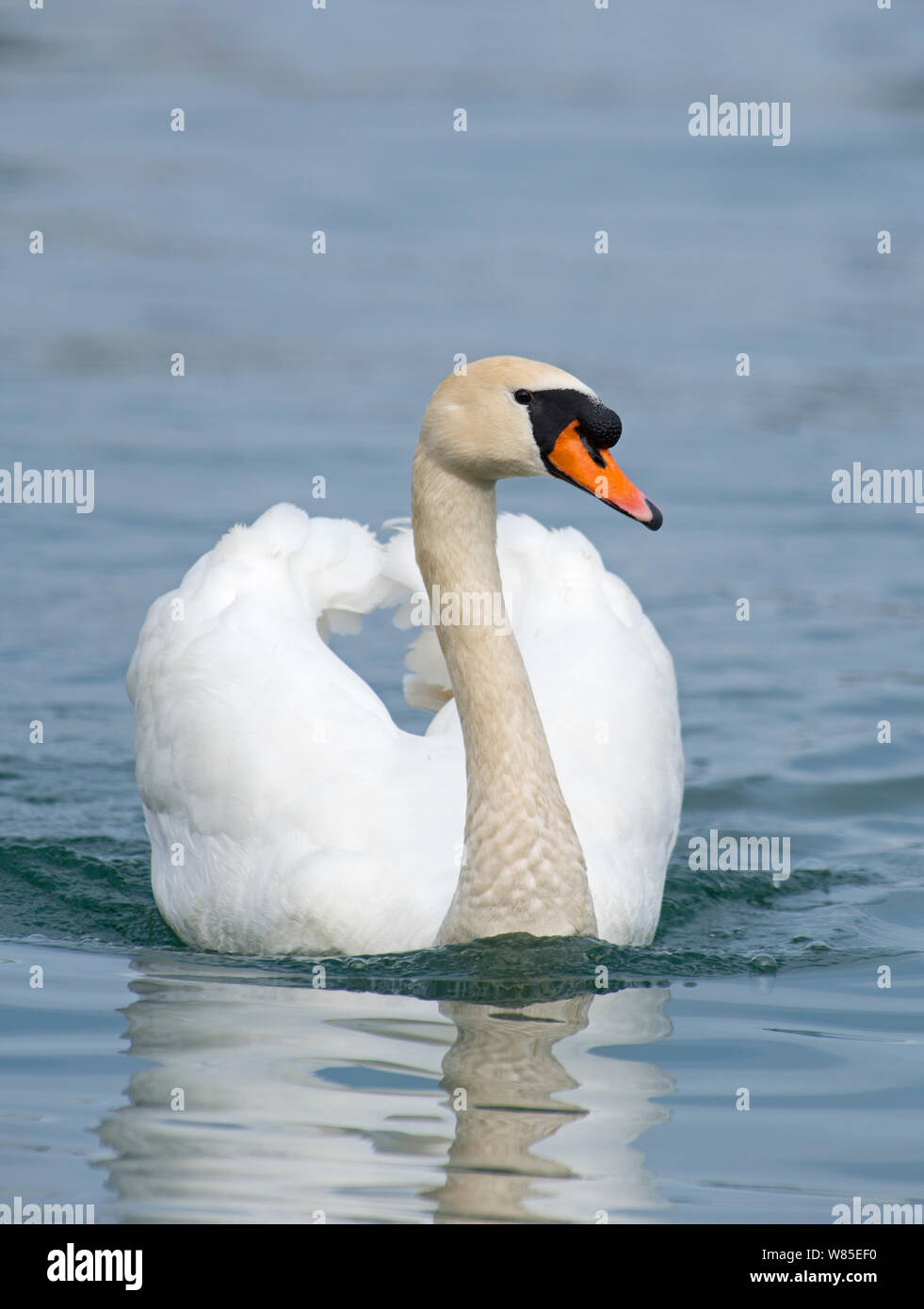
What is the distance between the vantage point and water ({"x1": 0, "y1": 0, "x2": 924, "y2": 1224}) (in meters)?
5.69

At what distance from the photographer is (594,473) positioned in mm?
6348

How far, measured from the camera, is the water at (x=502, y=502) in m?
5.69
